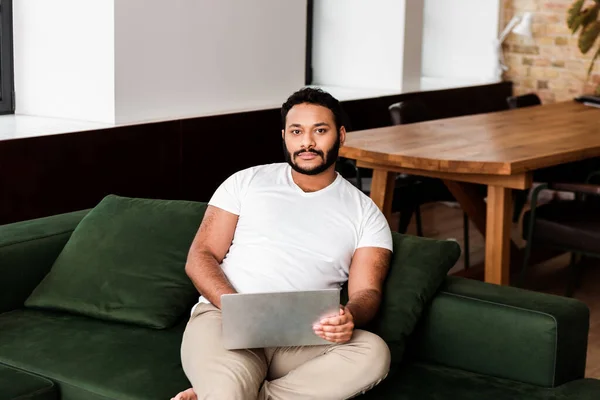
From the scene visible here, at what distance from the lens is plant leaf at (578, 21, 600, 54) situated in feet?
23.5

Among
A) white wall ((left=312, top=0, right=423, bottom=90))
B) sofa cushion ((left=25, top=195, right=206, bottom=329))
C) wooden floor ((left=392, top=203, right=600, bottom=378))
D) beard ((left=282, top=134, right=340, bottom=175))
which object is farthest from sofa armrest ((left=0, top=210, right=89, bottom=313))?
white wall ((left=312, top=0, right=423, bottom=90))

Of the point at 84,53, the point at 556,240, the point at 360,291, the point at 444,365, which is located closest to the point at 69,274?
the point at 360,291

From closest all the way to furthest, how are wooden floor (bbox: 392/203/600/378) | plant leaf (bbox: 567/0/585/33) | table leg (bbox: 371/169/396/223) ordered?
wooden floor (bbox: 392/203/600/378)
table leg (bbox: 371/169/396/223)
plant leaf (bbox: 567/0/585/33)

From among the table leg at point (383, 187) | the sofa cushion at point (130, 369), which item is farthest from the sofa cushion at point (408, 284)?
the table leg at point (383, 187)

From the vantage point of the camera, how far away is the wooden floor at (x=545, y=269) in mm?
4634

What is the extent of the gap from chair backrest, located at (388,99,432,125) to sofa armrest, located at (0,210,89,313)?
8.10 feet

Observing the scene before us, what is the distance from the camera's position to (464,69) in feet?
26.9

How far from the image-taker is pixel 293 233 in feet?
10.1

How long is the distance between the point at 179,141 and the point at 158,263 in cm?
199

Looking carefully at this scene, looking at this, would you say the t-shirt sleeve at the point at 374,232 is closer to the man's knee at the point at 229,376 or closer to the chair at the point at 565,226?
the man's knee at the point at 229,376

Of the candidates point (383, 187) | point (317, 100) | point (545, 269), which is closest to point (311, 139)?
point (317, 100)

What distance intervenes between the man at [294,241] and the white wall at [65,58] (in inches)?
80.0

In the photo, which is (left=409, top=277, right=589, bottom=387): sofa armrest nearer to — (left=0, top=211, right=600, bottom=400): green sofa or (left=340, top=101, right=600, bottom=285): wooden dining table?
(left=0, top=211, right=600, bottom=400): green sofa

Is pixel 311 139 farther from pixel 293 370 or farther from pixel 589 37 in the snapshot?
pixel 589 37
